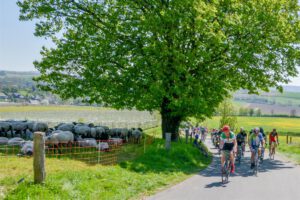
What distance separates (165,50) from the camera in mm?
22641

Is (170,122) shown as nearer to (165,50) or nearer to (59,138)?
(165,50)

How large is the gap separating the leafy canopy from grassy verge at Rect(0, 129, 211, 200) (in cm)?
556

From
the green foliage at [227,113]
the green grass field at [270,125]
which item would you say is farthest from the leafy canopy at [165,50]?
the green grass field at [270,125]

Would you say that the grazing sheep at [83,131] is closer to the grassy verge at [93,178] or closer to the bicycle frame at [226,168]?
the grassy verge at [93,178]

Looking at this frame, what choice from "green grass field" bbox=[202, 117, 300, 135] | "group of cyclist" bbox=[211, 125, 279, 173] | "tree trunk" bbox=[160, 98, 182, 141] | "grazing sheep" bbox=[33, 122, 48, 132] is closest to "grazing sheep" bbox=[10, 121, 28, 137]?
"grazing sheep" bbox=[33, 122, 48, 132]

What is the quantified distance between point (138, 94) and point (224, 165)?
10088 millimetres

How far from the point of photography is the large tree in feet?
75.5

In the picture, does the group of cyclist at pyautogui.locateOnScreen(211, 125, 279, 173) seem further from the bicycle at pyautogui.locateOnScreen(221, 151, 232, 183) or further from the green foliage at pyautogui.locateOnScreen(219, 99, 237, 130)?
the green foliage at pyautogui.locateOnScreen(219, 99, 237, 130)

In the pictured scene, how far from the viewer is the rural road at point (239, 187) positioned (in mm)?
12820

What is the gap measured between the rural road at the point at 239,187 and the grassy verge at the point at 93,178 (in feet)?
2.52

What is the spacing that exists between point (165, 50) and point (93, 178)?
451 inches

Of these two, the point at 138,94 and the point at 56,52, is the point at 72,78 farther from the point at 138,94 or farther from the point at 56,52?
the point at 138,94

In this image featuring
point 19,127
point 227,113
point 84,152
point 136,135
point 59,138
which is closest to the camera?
point 84,152

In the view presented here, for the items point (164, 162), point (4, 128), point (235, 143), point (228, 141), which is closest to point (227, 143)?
point (228, 141)
